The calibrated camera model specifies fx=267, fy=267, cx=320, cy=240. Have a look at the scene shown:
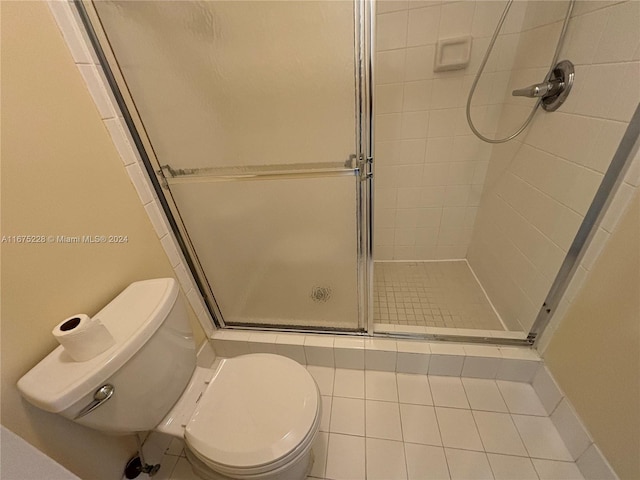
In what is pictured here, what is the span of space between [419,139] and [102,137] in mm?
1481

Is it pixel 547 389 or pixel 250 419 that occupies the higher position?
pixel 250 419

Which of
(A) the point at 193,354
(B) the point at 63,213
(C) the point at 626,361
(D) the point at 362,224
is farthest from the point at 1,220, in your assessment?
(C) the point at 626,361

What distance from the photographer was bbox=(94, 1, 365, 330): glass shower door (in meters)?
0.75

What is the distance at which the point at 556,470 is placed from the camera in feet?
3.05

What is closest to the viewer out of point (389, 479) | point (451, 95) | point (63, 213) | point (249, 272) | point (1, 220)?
point (1, 220)

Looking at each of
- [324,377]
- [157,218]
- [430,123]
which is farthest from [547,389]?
[157,218]

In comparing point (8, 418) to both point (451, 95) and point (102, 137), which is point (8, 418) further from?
point (451, 95)

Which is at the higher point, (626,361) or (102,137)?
(102,137)

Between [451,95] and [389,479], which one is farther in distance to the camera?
[451,95]

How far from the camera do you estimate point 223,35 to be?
766mm

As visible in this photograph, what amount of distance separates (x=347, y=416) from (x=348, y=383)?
145mm

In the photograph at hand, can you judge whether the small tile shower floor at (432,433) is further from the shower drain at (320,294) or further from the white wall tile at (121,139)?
the white wall tile at (121,139)

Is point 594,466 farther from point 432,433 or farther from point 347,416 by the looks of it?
point 347,416

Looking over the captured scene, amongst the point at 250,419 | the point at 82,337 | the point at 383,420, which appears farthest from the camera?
the point at 383,420
